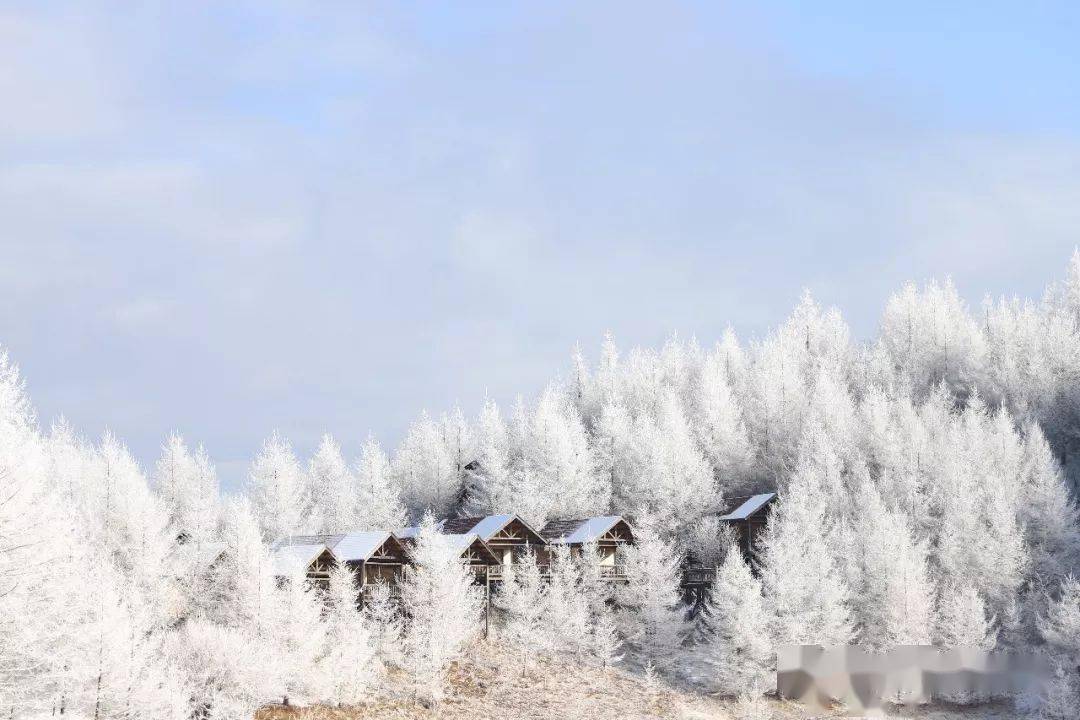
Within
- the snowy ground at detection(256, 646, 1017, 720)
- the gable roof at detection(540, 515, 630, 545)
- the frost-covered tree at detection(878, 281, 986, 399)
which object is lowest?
the snowy ground at detection(256, 646, 1017, 720)

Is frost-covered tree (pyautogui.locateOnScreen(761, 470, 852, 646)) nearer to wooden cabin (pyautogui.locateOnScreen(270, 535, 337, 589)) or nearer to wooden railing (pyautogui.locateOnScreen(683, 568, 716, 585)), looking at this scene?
wooden railing (pyautogui.locateOnScreen(683, 568, 716, 585))

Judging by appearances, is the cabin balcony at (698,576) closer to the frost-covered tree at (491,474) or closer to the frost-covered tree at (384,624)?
the frost-covered tree at (491,474)

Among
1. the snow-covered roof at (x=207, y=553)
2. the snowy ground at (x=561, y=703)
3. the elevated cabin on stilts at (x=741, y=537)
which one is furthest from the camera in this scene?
the elevated cabin on stilts at (x=741, y=537)

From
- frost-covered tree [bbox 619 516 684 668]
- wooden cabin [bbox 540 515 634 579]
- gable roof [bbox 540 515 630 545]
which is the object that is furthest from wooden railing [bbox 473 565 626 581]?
gable roof [bbox 540 515 630 545]

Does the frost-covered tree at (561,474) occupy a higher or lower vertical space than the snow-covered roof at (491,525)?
higher

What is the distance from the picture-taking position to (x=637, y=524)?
7181 centimetres

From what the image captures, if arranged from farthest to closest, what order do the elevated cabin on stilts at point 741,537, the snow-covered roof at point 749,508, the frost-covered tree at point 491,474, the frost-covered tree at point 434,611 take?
the frost-covered tree at point 491,474 → the snow-covered roof at point 749,508 → the elevated cabin on stilts at point 741,537 → the frost-covered tree at point 434,611

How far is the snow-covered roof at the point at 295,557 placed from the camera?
175 ft

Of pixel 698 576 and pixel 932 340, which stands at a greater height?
pixel 932 340

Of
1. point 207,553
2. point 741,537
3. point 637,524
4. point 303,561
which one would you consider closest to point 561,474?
point 637,524

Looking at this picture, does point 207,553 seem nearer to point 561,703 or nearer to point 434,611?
point 434,611

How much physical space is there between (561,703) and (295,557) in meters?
15.4

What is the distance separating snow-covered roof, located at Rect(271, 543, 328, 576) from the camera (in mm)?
53472

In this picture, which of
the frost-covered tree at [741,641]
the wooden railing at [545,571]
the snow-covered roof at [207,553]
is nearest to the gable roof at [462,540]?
the wooden railing at [545,571]
